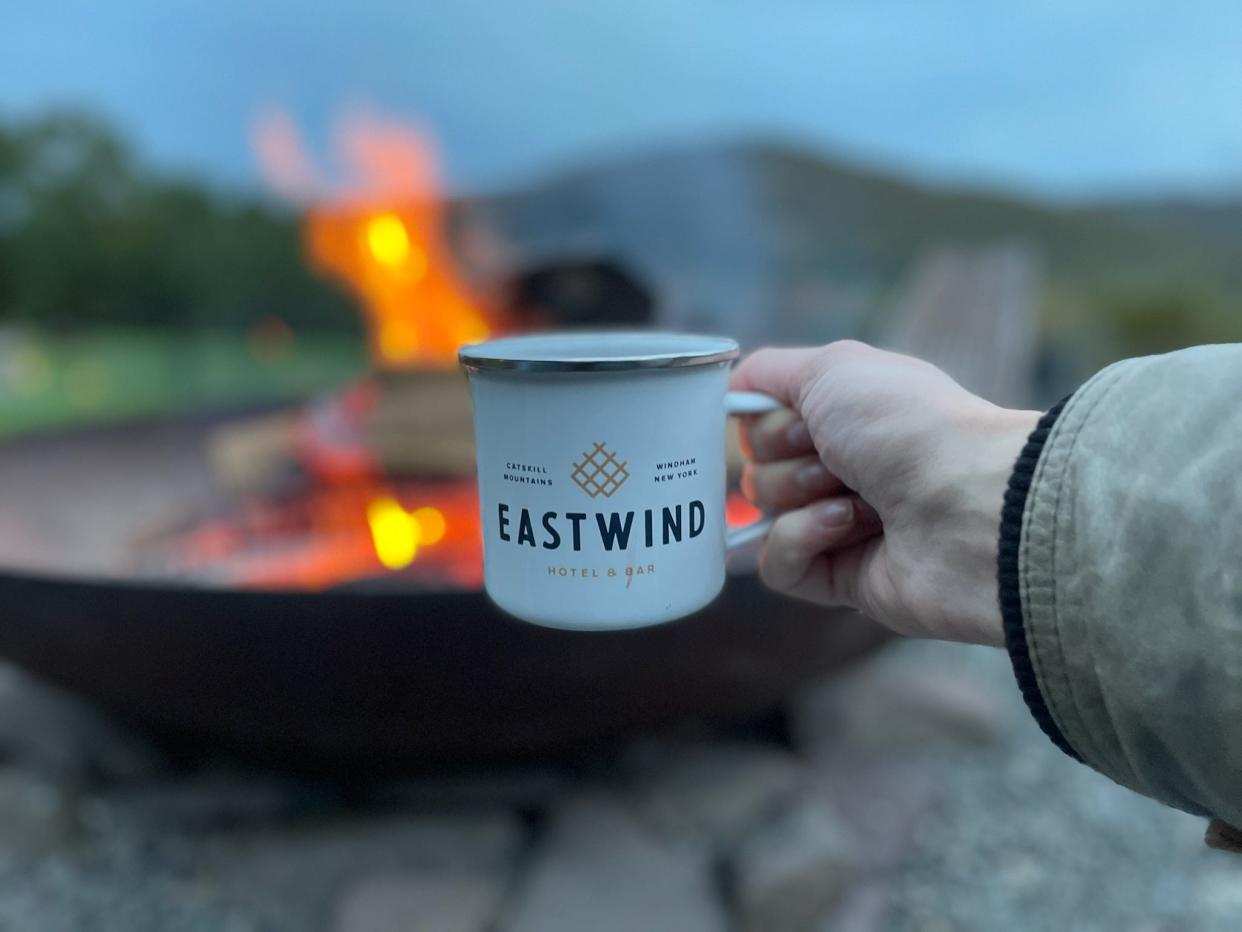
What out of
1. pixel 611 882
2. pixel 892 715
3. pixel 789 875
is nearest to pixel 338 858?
pixel 611 882

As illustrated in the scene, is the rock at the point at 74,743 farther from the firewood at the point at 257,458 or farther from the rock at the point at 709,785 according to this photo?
the rock at the point at 709,785

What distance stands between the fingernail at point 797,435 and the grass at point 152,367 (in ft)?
9.46

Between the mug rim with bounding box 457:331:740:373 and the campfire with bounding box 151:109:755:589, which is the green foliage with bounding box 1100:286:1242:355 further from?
the mug rim with bounding box 457:331:740:373

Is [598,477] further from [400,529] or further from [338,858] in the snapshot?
[400,529]

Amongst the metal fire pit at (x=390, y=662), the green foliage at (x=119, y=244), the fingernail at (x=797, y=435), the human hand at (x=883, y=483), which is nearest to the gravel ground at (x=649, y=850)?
the metal fire pit at (x=390, y=662)

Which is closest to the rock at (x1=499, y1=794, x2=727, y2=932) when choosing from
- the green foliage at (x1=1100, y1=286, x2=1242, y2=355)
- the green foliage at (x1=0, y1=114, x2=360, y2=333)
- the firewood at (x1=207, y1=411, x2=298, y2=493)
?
the firewood at (x1=207, y1=411, x2=298, y2=493)

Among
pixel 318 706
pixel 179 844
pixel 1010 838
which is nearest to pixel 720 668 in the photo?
pixel 318 706

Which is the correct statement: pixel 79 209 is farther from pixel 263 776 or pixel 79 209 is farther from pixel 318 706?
pixel 318 706

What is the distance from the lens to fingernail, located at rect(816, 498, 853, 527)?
0.84 metres

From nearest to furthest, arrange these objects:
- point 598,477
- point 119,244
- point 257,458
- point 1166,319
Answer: point 598,477, point 257,458, point 1166,319, point 119,244

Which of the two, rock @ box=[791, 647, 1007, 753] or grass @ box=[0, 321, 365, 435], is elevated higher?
grass @ box=[0, 321, 365, 435]

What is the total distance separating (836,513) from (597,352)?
261 millimetres

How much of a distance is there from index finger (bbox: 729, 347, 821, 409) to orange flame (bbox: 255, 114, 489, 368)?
1.57 metres

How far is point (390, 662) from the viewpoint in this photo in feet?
3.91
